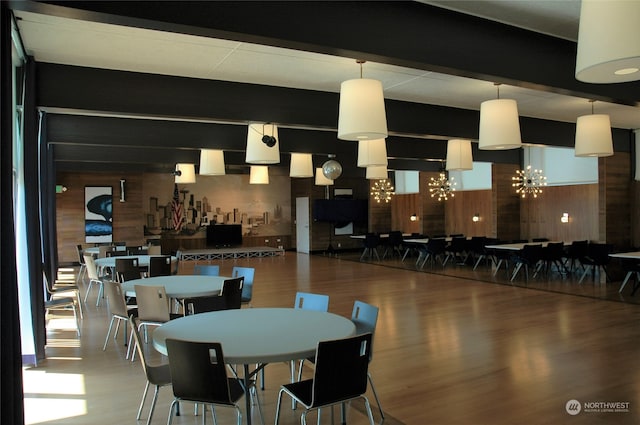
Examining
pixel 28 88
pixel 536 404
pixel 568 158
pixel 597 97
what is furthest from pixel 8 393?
pixel 568 158

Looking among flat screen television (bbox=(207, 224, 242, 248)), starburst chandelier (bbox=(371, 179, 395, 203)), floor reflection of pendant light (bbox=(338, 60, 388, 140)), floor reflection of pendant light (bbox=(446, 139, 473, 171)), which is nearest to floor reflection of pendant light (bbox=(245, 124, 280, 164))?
floor reflection of pendant light (bbox=(338, 60, 388, 140))

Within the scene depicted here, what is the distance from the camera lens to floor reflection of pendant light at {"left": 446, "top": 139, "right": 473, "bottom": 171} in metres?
7.89

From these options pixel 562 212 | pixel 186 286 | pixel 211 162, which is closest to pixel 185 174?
pixel 211 162

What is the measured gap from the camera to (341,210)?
62.2 ft

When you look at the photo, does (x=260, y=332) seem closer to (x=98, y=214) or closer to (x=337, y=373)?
(x=337, y=373)

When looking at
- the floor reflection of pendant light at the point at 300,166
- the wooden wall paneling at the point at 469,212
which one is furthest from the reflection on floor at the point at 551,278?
the floor reflection of pendant light at the point at 300,166

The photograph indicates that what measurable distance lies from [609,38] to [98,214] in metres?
16.1

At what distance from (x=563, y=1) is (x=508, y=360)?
3317 millimetres

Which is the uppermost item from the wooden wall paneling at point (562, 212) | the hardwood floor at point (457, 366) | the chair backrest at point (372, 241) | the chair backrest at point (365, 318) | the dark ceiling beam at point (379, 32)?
the dark ceiling beam at point (379, 32)

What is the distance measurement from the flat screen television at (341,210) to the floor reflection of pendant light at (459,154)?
10.8 m

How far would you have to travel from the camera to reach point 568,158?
12367mm

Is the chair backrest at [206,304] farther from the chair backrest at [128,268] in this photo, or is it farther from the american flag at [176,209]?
the american flag at [176,209]

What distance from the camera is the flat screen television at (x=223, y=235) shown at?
18.1 meters

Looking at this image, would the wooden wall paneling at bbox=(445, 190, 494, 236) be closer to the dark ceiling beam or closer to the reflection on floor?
the reflection on floor
